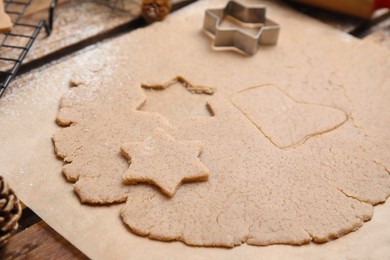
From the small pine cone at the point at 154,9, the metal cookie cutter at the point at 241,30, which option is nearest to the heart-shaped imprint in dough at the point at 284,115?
the metal cookie cutter at the point at 241,30

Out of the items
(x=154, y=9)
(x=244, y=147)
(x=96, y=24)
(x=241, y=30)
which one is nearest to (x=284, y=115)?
(x=244, y=147)

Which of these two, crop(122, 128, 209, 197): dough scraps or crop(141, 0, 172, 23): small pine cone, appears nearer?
crop(122, 128, 209, 197): dough scraps

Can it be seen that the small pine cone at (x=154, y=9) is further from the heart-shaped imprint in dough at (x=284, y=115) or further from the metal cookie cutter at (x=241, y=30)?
the heart-shaped imprint in dough at (x=284, y=115)

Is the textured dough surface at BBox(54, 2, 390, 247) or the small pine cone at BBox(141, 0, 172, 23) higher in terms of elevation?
the small pine cone at BBox(141, 0, 172, 23)

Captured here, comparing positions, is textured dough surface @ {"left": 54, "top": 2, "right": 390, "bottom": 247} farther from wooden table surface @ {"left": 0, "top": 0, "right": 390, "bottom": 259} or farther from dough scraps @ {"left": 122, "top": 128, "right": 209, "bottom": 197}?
wooden table surface @ {"left": 0, "top": 0, "right": 390, "bottom": 259}

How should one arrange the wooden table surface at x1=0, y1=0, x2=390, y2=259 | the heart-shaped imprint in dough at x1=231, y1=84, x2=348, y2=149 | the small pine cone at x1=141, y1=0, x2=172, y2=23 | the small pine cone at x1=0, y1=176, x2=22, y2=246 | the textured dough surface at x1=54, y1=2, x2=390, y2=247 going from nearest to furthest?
the small pine cone at x1=0, y1=176, x2=22, y2=246 < the textured dough surface at x1=54, y1=2, x2=390, y2=247 < the heart-shaped imprint in dough at x1=231, y1=84, x2=348, y2=149 < the wooden table surface at x1=0, y1=0, x2=390, y2=259 < the small pine cone at x1=141, y1=0, x2=172, y2=23

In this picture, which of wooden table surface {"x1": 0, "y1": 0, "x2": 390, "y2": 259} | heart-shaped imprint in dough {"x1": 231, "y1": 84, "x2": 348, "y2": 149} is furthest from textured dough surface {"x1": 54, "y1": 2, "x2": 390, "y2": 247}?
wooden table surface {"x1": 0, "y1": 0, "x2": 390, "y2": 259}

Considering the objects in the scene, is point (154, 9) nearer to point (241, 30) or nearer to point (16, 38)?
point (241, 30)
